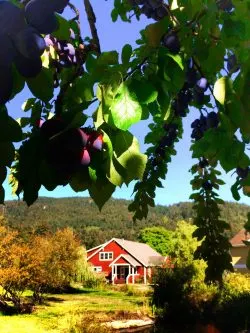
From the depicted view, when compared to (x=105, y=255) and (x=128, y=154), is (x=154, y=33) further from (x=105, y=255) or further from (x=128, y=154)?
(x=105, y=255)

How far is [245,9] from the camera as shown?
1.29 metres

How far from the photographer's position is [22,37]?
88cm

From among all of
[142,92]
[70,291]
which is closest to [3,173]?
[142,92]

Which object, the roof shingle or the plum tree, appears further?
the roof shingle

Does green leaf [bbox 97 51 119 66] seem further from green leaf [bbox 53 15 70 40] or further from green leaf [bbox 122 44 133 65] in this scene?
green leaf [bbox 53 15 70 40]

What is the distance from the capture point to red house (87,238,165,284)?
5103 cm

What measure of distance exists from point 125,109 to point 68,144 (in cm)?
16

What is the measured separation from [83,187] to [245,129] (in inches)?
18.4

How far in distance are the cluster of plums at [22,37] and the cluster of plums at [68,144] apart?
14 cm

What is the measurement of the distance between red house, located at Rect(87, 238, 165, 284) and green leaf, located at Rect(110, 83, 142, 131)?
49.5 metres

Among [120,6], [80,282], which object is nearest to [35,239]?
[80,282]

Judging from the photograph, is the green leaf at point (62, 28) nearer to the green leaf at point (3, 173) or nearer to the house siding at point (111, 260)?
the green leaf at point (3, 173)

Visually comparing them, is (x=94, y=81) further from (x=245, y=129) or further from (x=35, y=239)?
(x=35, y=239)

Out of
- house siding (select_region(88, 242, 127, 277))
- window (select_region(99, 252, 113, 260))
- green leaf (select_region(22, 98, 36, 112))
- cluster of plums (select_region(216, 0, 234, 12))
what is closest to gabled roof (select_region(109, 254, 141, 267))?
house siding (select_region(88, 242, 127, 277))
